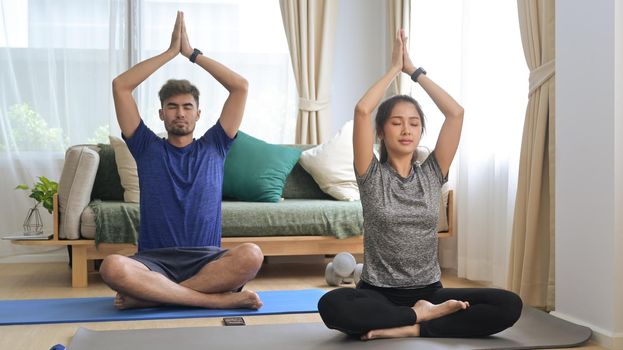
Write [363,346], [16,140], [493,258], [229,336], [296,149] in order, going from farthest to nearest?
[16,140] < [296,149] < [493,258] < [229,336] < [363,346]

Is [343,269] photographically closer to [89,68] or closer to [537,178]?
[537,178]

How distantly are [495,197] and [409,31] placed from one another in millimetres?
1775

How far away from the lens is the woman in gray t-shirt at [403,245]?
296cm

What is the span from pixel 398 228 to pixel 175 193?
1116mm

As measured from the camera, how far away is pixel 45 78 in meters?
5.94

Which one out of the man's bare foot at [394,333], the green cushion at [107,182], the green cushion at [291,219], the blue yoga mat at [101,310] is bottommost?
the blue yoga mat at [101,310]

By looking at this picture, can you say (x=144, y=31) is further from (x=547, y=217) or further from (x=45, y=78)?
(x=547, y=217)

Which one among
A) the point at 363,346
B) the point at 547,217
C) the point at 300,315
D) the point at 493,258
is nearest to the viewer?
the point at 363,346

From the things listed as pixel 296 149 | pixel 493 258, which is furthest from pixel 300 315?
pixel 296 149

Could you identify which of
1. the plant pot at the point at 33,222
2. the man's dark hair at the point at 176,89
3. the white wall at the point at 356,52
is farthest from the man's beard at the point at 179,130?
the white wall at the point at 356,52

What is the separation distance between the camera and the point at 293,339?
3014mm

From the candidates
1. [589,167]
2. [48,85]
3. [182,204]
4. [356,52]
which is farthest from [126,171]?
[589,167]

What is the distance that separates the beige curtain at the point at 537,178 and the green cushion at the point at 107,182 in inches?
96.6

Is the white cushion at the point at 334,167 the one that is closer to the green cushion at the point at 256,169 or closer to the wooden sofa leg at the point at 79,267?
the green cushion at the point at 256,169
